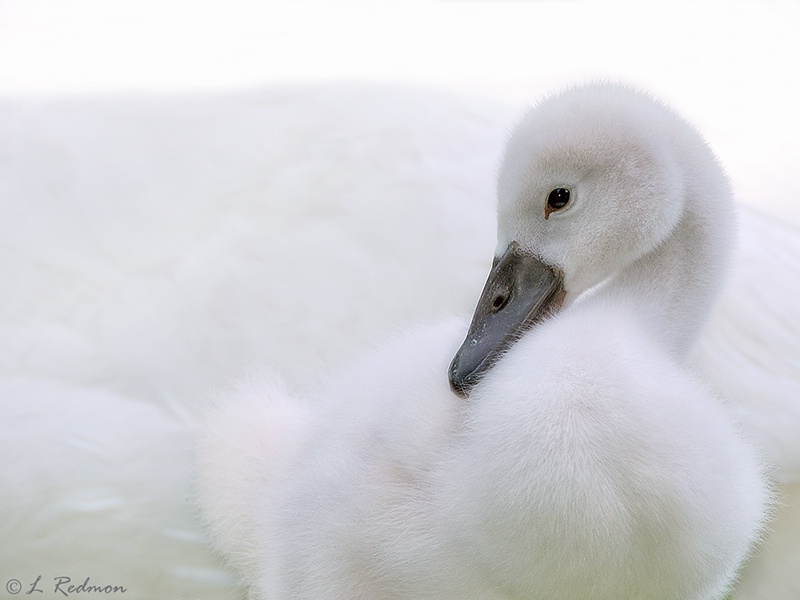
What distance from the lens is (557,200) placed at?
1311 millimetres

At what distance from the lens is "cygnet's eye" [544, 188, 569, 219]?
4.29 ft

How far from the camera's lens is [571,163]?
50.6 inches

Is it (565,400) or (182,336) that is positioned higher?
(565,400)

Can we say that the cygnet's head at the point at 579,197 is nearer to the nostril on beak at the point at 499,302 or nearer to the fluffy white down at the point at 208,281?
the nostril on beak at the point at 499,302

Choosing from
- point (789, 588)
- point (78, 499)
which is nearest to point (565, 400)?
point (789, 588)

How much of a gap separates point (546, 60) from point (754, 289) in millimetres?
662

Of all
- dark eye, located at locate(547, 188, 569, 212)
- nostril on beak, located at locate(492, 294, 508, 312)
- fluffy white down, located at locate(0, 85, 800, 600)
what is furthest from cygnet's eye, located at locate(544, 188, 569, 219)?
fluffy white down, located at locate(0, 85, 800, 600)

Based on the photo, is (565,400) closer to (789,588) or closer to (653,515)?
(653,515)

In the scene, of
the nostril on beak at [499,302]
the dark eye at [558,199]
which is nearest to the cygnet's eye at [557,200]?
the dark eye at [558,199]

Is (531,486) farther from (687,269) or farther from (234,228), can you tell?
(234,228)

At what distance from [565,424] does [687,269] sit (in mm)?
255

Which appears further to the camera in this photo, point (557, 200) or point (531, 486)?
point (557, 200)

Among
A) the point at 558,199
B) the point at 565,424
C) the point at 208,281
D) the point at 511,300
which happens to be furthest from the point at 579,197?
the point at 208,281

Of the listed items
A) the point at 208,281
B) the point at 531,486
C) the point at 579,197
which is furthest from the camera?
the point at 208,281
